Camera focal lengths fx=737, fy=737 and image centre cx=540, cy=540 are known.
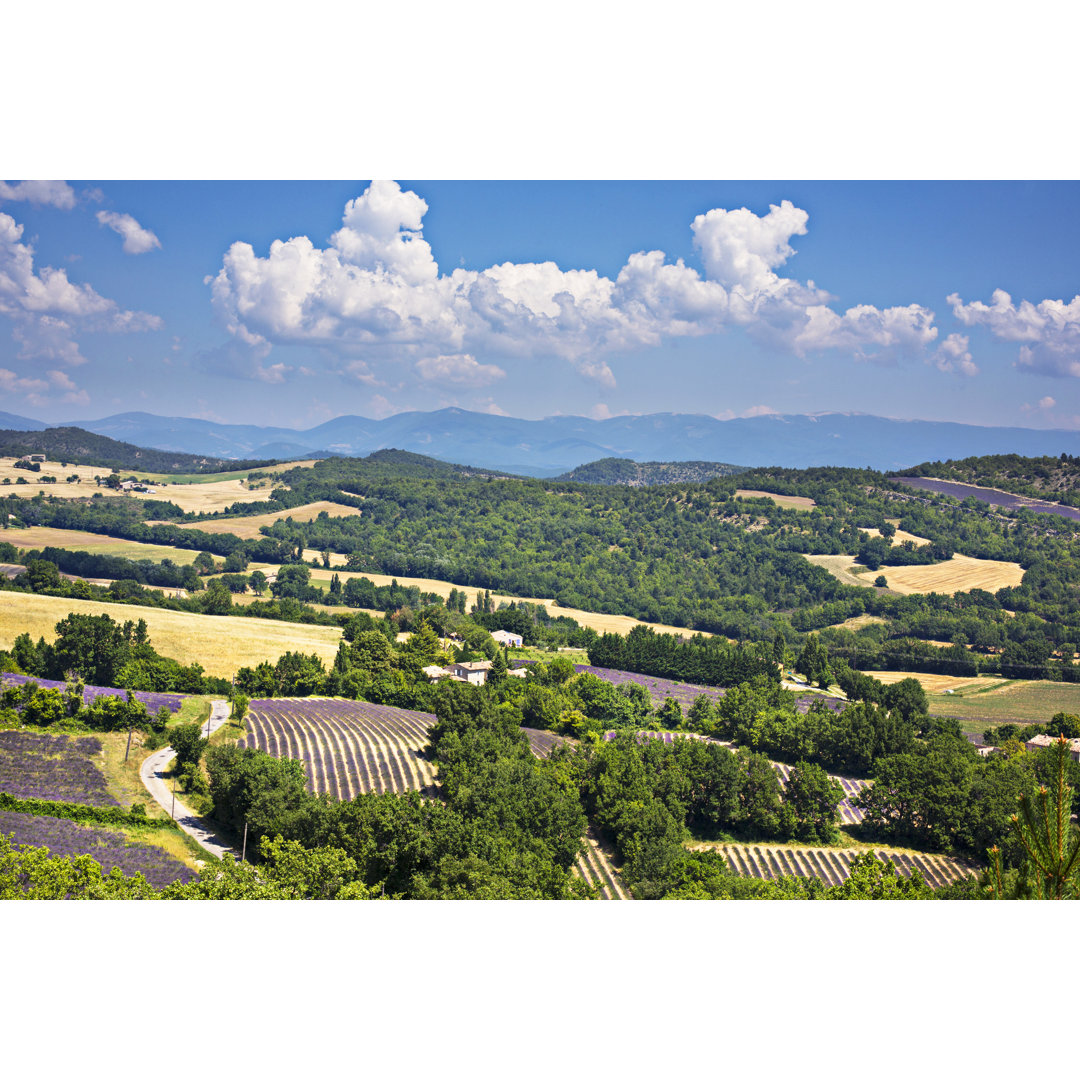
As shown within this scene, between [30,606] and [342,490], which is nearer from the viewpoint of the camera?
[30,606]

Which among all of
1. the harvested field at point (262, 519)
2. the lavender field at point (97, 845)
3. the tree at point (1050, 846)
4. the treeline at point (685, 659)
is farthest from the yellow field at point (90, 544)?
the tree at point (1050, 846)

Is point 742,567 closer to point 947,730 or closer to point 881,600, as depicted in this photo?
point 881,600

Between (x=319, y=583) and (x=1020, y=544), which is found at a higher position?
(x=1020, y=544)

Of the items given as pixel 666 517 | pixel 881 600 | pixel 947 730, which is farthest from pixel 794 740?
pixel 666 517

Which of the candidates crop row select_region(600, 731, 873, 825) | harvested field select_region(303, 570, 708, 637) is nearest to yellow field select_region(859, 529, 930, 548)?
harvested field select_region(303, 570, 708, 637)

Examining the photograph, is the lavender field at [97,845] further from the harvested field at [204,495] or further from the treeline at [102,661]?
the harvested field at [204,495]

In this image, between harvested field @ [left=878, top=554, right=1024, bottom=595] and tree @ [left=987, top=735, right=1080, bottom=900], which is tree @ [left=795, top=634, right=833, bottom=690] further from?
tree @ [left=987, top=735, right=1080, bottom=900]

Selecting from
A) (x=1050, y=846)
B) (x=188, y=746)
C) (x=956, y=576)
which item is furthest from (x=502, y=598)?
(x=1050, y=846)
